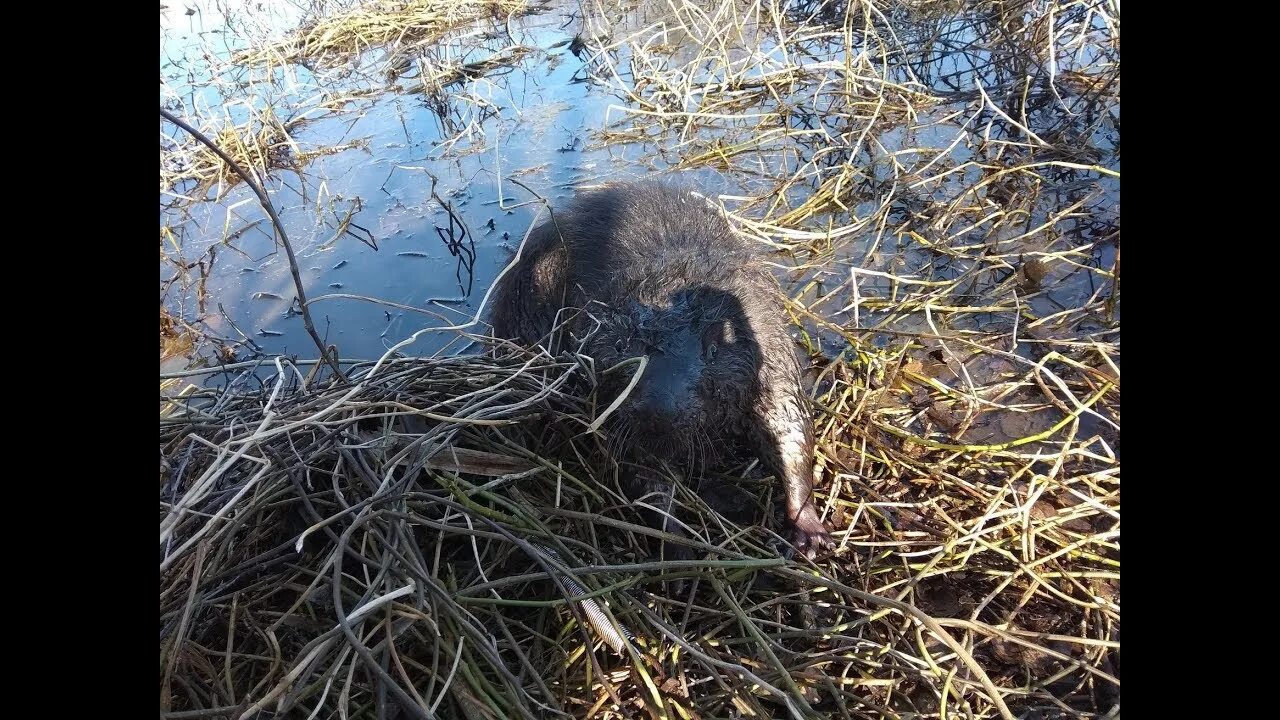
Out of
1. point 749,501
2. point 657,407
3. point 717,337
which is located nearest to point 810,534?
point 749,501

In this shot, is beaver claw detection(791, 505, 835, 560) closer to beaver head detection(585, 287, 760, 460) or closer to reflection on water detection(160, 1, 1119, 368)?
beaver head detection(585, 287, 760, 460)

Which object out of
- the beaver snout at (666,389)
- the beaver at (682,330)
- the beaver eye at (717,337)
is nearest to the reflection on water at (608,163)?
the beaver at (682,330)

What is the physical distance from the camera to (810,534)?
297cm

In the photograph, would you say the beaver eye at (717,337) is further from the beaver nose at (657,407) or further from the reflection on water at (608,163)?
the reflection on water at (608,163)

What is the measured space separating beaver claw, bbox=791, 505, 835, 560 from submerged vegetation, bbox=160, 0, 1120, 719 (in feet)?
0.22

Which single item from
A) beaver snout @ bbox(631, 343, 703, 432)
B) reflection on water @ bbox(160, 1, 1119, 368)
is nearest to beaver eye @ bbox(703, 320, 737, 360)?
beaver snout @ bbox(631, 343, 703, 432)

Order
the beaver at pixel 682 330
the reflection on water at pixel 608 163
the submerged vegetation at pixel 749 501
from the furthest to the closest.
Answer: the reflection on water at pixel 608 163
the beaver at pixel 682 330
the submerged vegetation at pixel 749 501

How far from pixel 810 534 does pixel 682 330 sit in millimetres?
1025

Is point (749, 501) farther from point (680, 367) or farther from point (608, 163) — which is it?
point (608, 163)

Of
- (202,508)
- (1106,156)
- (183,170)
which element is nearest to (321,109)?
(183,170)

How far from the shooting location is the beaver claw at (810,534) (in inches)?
115

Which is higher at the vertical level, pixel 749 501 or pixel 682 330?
pixel 682 330
